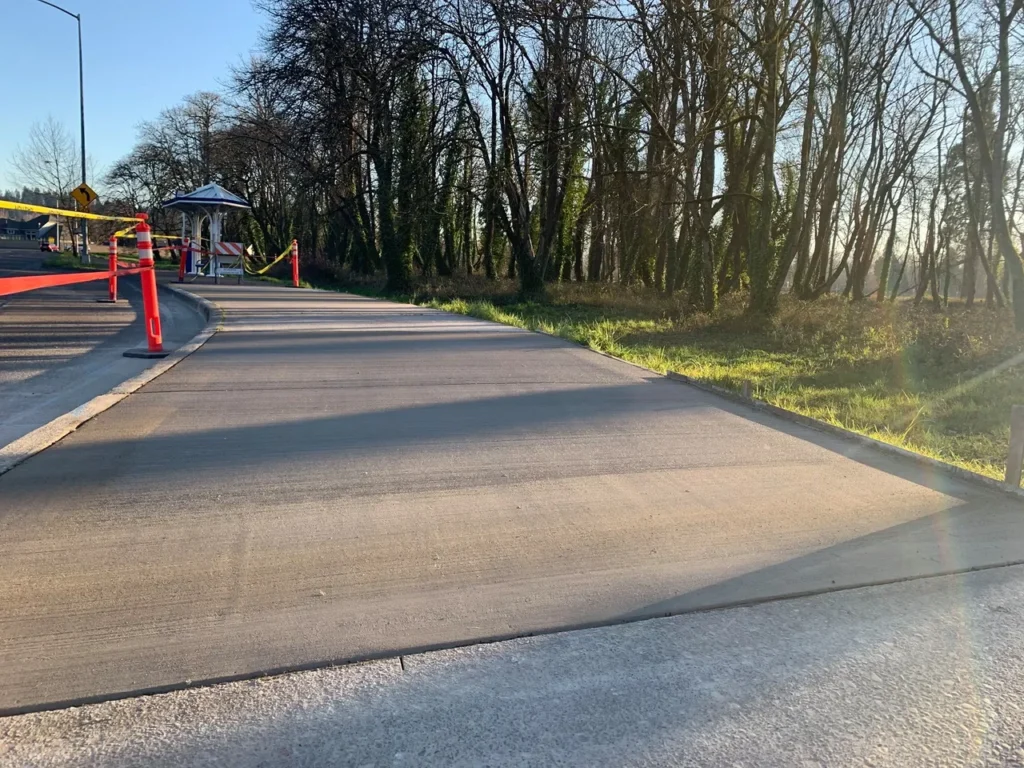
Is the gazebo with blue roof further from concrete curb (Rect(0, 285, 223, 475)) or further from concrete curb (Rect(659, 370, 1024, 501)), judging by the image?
concrete curb (Rect(659, 370, 1024, 501))

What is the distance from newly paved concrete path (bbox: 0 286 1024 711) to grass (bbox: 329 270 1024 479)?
2042mm

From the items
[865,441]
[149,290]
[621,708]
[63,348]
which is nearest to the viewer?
[621,708]

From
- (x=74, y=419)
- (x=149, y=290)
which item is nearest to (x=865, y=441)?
(x=74, y=419)

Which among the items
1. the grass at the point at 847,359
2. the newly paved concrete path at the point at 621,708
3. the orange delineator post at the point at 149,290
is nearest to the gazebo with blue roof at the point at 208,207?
the grass at the point at 847,359

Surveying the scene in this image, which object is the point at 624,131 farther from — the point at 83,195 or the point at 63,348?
the point at 83,195

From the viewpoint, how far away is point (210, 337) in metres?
10.4

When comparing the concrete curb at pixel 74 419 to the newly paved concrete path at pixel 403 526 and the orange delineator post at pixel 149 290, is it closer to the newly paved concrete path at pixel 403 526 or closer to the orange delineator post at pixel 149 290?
the newly paved concrete path at pixel 403 526

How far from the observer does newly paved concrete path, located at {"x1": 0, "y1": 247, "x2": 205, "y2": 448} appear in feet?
21.9

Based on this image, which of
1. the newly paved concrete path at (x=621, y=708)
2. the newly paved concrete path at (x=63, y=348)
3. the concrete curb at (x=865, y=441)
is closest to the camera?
the newly paved concrete path at (x=621, y=708)

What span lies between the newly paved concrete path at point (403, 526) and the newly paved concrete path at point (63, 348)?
87cm

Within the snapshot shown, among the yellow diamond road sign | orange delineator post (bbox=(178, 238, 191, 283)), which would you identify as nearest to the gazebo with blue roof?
orange delineator post (bbox=(178, 238, 191, 283))

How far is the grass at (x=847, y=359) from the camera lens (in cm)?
780

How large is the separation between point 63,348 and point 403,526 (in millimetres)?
7945

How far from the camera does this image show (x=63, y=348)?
32.3 feet
